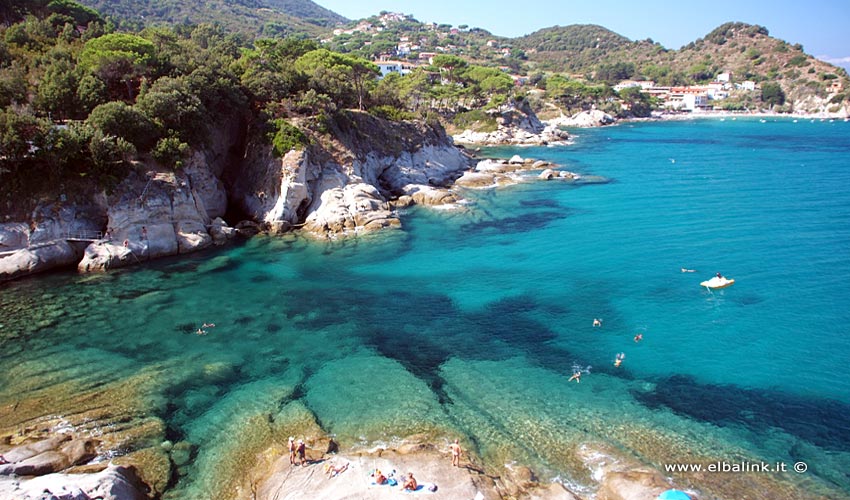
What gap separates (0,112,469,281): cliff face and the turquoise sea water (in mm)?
2898

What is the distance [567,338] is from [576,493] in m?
12.1

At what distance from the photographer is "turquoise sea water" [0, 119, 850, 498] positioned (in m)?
22.0

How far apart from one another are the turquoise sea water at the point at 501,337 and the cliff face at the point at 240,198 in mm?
2898

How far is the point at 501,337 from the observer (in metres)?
29.8

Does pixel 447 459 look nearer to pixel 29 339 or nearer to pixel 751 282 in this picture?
pixel 29 339

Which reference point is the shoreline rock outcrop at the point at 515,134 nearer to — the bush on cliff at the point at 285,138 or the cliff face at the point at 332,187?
the cliff face at the point at 332,187

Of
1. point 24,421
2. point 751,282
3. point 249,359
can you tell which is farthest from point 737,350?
point 24,421

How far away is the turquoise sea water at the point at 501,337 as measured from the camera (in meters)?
22.0

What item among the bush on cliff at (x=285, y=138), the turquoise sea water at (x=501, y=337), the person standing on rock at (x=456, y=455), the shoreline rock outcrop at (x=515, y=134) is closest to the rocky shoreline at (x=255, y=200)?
the bush on cliff at (x=285, y=138)

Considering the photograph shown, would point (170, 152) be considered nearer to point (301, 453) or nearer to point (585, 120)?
point (301, 453)

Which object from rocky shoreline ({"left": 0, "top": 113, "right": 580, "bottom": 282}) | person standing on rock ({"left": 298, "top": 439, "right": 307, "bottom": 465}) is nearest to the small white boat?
rocky shoreline ({"left": 0, "top": 113, "right": 580, "bottom": 282})

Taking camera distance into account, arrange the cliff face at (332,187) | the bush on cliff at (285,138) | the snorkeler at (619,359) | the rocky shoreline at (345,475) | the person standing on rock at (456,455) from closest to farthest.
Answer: the rocky shoreline at (345,475), the person standing on rock at (456,455), the snorkeler at (619,359), the cliff face at (332,187), the bush on cliff at (285,138)

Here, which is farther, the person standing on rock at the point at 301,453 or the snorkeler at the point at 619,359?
the snorkeler at the point at 619,359

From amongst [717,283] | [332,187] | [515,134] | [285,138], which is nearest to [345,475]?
[717,283]
